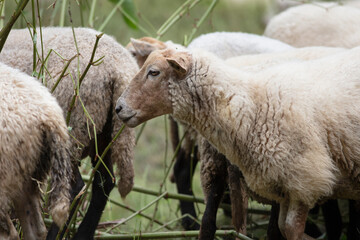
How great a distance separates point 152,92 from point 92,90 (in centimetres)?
45

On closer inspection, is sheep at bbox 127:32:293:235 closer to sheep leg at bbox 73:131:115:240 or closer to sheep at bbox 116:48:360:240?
sheep leg at bbox 73:131:115:240

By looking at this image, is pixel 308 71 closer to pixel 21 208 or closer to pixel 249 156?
pixel 249 156

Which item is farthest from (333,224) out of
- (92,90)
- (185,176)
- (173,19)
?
(173,19)

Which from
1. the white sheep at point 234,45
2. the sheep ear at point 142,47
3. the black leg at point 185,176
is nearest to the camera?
the sheep ear at point 142,47

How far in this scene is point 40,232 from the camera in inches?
130

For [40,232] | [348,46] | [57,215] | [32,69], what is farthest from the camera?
[348,46]

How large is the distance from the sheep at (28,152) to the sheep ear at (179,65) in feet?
2.36

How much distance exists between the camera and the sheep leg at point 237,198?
3943mm

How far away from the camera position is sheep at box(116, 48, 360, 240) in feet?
11.3

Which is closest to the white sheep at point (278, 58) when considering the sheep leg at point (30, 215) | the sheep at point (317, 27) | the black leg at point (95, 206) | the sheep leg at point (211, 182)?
the sheep leg at point (211, 182)

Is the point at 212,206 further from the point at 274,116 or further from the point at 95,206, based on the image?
the point at 274,116

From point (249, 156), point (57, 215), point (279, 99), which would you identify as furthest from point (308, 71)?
point (57, 215)

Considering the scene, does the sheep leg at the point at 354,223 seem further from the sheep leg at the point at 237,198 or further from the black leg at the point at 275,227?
the sheep leg at the point at 237,198

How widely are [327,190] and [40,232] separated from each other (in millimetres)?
1521
